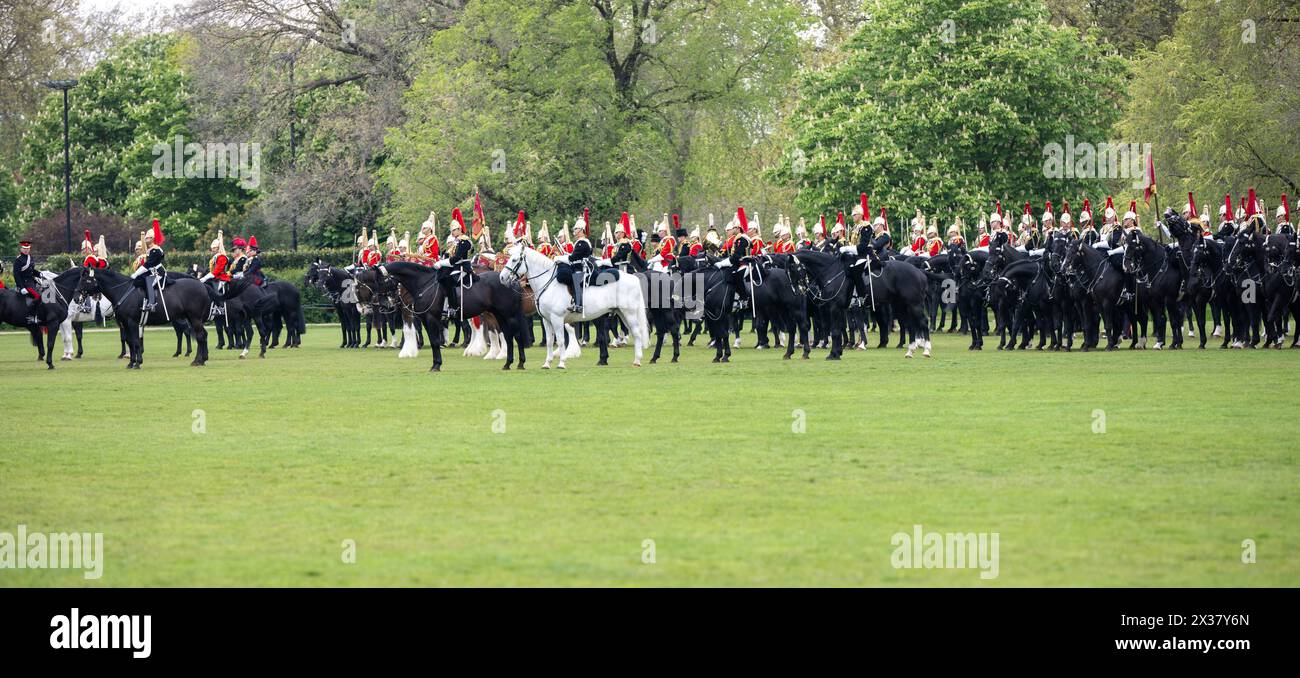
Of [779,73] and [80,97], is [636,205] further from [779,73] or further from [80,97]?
[80,97]

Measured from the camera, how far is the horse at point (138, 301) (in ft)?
100

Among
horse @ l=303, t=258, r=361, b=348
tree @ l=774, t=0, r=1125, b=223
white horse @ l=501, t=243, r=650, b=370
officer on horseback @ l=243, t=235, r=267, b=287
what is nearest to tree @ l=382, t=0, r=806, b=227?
tree @ l=774, t=0, r=1125, b=223

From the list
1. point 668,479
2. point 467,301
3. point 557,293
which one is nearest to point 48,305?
point 467,301

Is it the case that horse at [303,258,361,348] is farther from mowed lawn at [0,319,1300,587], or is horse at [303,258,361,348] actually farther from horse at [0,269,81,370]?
mowed lawn at [0,319,1300,587]

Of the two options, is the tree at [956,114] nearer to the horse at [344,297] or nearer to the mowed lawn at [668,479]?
the horse at [344,297]

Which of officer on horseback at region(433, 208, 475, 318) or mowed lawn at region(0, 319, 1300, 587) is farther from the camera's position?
officer on horseback at region(433, 208, 475, 318)

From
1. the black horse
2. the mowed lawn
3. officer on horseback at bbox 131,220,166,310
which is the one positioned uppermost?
officer on horseback at bbox 131,220,166,310

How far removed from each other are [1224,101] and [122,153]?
52044 mm

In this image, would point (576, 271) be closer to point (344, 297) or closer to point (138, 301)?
point (138, 301)

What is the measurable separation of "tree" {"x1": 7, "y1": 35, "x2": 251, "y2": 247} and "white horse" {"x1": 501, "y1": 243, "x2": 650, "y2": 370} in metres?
50.1

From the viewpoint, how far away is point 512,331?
1129 inches

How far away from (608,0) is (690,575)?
2000 inches

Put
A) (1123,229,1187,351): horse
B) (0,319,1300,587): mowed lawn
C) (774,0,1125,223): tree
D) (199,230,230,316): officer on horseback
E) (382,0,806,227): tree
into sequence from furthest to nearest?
1. (382,0,806,227): tree
2. (774,0,1125,223): tree
3. (199,230,230,316): officer on horseback
4. (1123,229,1187,351): horse
5. (0,319,1300,587): mowed lawn

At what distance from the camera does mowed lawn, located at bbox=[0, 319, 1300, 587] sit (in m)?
9.80
